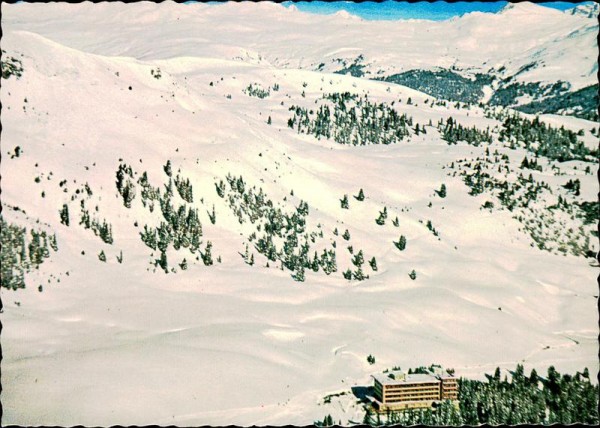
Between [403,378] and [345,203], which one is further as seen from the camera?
[345,203]

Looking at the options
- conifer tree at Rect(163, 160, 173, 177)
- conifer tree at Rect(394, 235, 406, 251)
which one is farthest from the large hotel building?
conifer tree at Rect(163, 160, 173, 177)

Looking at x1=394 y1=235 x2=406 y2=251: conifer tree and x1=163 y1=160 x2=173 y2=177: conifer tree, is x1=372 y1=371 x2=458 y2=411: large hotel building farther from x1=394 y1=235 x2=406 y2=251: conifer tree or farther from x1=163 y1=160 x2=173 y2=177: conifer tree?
x1=163 y1=160 x2=173 y2=177: conifer tree

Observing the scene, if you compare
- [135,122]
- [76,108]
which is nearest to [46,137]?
[76,108]

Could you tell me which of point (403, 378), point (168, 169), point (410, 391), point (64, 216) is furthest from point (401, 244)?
point (64, 216)

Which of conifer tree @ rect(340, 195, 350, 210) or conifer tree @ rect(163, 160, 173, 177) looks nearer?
conifer tree @ rect(163, 160, 173, 177)

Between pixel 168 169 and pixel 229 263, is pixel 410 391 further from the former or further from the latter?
pixel 168 169

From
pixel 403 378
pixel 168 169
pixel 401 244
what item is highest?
pixel 168 169

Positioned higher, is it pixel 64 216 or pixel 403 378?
pixel 64 216
